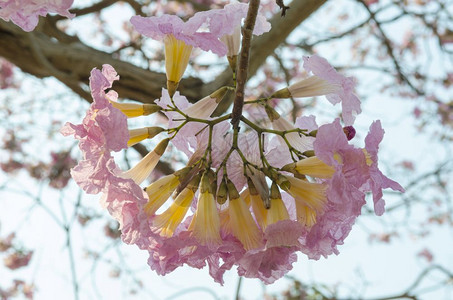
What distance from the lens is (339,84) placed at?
1198 millimetres

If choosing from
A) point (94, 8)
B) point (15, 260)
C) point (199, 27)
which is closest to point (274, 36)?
point (199, 27)

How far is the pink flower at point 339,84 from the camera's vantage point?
3.72 feet

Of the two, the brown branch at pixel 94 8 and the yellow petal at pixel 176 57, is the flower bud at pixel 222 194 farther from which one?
the brown branch at pixel 94 8

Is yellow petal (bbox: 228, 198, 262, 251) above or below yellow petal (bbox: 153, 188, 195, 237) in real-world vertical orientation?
below

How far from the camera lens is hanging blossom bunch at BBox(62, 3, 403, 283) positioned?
3.13 feet

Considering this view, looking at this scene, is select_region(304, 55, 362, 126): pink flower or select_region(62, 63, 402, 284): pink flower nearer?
select_region(62, 63, 402, 284): pink flower

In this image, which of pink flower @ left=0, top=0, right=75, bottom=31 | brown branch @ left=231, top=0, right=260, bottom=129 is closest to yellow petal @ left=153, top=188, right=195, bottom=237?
brown branch @ left=231, top=0, right=260, bottom=129

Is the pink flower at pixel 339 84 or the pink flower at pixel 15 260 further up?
the pink flower at pixel 15 260

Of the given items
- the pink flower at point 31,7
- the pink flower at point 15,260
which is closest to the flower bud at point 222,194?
the pink flower at point 31,7

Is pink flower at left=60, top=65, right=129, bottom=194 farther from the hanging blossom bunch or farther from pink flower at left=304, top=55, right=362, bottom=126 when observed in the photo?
pink flower at left=304, top=55, right=362, bottom=126

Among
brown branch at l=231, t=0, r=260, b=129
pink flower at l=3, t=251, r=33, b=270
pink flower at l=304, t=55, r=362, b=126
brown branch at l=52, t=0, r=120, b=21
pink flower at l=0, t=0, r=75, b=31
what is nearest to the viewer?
pink flower at l=0, t=0, r=75, b=31

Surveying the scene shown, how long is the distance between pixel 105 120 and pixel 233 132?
1.05 ft

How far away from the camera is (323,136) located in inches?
36.5

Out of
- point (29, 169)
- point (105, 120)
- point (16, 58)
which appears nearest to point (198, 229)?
point (105, 120)
